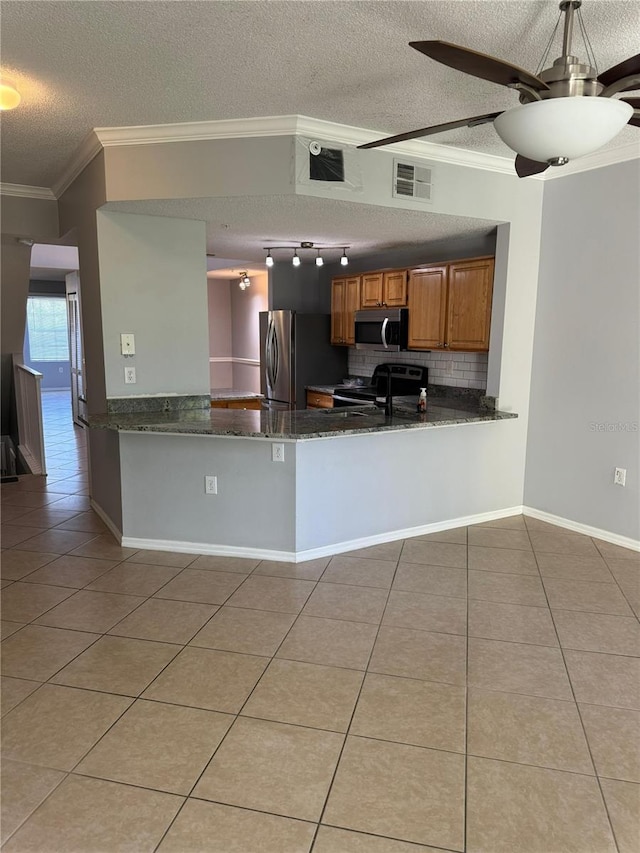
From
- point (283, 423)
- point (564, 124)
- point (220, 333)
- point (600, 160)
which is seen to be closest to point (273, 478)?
point (283, 423)

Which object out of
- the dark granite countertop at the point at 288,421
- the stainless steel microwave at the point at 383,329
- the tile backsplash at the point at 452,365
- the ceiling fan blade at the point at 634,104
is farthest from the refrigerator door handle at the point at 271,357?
the ceiling fan blade at the point at 634,104

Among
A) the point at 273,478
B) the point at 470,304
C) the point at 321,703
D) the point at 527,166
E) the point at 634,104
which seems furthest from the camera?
the point at 470,304

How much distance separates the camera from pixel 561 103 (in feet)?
5.64

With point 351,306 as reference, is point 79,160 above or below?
above

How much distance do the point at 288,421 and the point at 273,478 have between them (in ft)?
1.37

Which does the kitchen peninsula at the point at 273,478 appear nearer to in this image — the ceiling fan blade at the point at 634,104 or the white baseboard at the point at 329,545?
the white baseboard at the point at 329,545

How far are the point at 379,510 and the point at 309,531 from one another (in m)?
0.57

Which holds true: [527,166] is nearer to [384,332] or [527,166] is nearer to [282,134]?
[282,134]

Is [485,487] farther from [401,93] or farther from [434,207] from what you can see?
[401,93]

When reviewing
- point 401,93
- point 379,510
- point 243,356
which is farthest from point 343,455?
point 243,356

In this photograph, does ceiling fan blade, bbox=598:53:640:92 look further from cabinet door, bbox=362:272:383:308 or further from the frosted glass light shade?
cabinet door, bbox=362:272:383:308

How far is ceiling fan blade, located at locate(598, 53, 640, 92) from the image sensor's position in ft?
5.62

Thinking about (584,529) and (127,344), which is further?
(584,529)

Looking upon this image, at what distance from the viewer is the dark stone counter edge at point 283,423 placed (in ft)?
11.3
